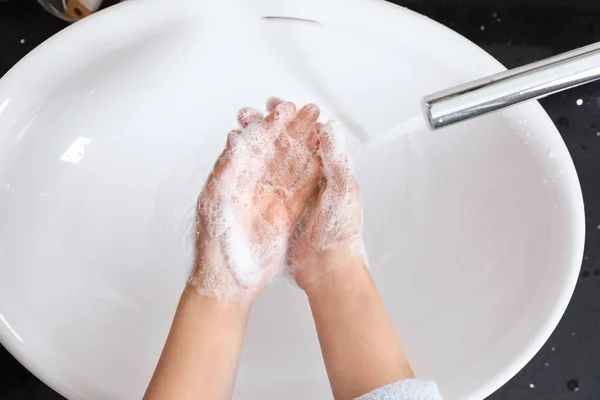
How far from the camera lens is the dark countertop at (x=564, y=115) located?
941mm

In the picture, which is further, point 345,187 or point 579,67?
point 345,187

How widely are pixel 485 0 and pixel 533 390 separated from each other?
2.05ft

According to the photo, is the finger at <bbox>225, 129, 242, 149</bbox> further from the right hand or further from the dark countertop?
the dark countertop

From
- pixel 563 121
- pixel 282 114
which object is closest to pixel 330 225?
pixel 282 114

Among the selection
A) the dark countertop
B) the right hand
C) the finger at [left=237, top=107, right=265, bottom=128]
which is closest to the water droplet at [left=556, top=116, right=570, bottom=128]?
the dark countertop

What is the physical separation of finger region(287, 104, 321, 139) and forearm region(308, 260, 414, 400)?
0.66ft

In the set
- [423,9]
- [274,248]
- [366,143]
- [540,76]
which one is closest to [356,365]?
[274,248]

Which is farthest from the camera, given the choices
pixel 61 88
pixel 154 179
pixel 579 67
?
pixel 154 179

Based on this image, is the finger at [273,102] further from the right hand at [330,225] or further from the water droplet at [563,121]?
the water droplet at [563,121]

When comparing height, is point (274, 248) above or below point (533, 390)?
above

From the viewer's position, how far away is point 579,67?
48cm

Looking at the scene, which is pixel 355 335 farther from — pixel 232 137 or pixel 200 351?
pixel 232 137

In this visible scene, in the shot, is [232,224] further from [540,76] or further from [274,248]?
[540,76]

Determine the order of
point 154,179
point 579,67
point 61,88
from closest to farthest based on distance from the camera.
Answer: point 579,67
point 61,88
point 154,179
